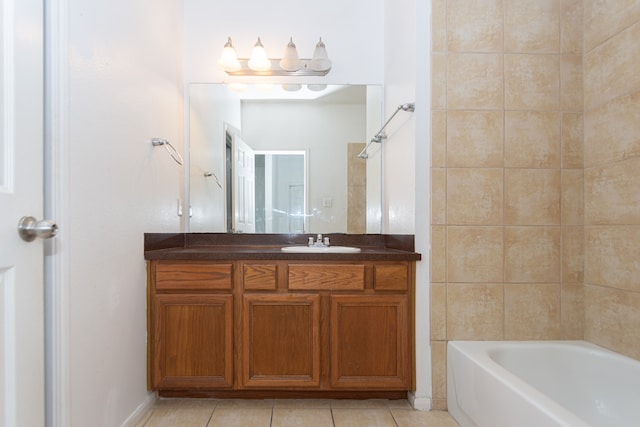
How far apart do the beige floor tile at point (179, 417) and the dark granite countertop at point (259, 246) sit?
745mm

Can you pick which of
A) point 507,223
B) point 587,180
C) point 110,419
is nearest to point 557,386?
point 507,223

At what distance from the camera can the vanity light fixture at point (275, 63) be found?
97.9 inches

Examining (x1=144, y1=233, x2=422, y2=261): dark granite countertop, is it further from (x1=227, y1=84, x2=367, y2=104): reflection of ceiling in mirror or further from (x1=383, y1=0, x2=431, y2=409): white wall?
(x1=227, y1=84, x2=367, y2=104): reflection of ceiling in mirror

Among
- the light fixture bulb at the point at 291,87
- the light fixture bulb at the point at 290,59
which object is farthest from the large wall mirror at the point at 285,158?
the light fixture bulb at the point at 290,59

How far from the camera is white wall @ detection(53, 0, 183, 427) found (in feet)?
4.38

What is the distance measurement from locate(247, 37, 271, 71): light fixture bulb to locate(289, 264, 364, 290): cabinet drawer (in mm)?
1331

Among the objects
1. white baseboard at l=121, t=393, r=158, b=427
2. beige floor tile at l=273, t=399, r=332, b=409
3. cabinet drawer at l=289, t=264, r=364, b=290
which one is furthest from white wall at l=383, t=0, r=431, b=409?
white baseboard at l=121, t=393, r=158, b=427

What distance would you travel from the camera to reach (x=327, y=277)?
1979 millimetres

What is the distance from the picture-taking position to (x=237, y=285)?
1.98 metres

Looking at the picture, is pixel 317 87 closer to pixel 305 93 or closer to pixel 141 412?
pixel 305 93

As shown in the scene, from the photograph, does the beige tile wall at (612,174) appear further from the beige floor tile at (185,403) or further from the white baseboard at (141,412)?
the white baseboard at (141,412)

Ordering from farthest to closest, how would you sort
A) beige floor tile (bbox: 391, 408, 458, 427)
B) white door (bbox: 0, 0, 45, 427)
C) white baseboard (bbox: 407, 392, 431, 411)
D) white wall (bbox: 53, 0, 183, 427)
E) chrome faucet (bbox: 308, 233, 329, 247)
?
chrome faucet (bbox: 308, 233, 329, 247) → white baseboard (bbox: 407, 392, 431, 411) → beige floor tile (bbox: 391, 408, 458, 427) → white wall (bbox: 53, 0, 183, 427) → white door (bbox: 0, 0, 45, 427)

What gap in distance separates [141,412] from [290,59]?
2.13 metres

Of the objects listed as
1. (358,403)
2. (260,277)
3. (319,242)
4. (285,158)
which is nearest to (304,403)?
(358,403)
